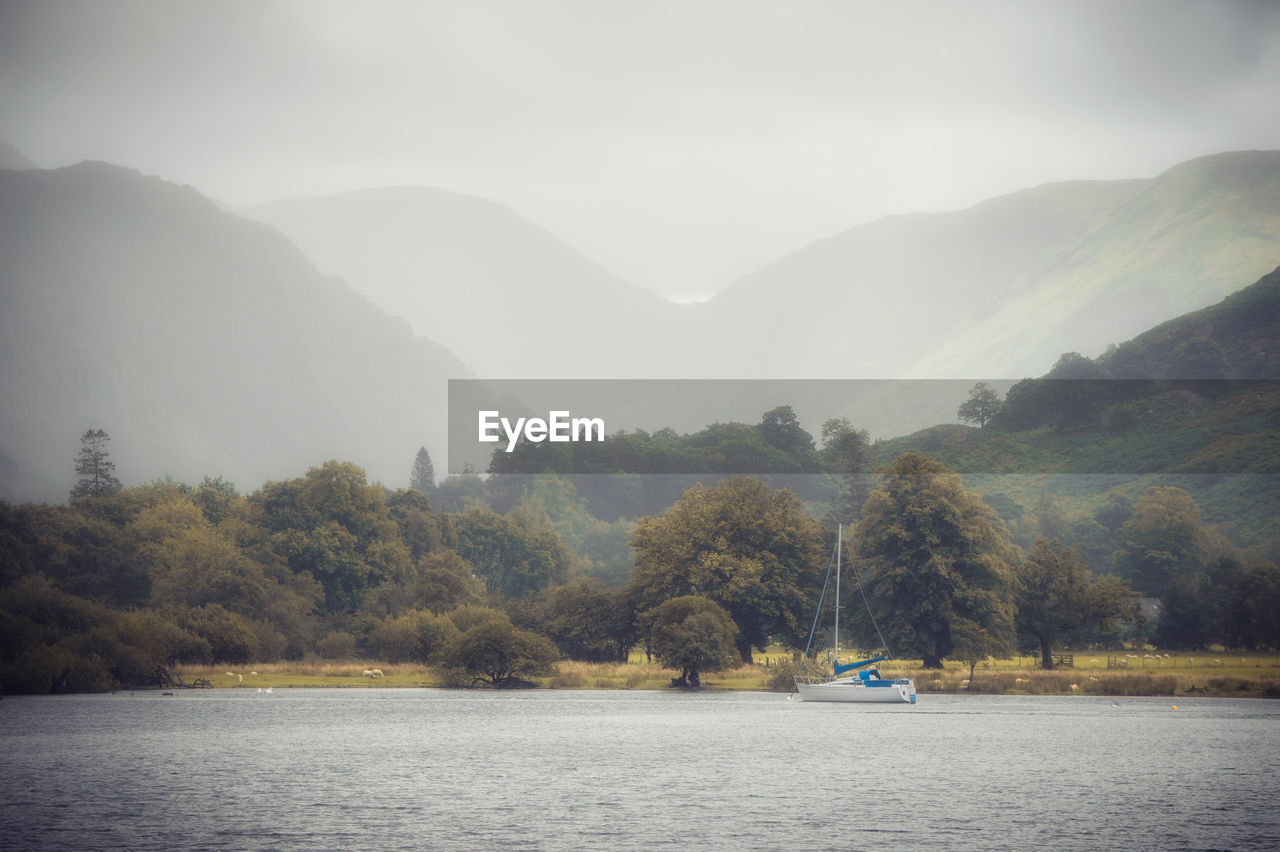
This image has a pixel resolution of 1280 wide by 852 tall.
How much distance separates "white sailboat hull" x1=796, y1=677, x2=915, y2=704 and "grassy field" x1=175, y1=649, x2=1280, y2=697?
32.4ft

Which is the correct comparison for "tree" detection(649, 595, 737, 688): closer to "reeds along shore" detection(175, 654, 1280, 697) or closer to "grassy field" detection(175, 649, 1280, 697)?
"grassy field" detection(175, 649, 1280, 697)

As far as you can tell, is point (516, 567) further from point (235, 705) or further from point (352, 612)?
point (235, 705)

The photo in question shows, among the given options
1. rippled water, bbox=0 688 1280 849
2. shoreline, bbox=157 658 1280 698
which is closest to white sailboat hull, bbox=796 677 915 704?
rippled water, bbox=0 688 1280 849

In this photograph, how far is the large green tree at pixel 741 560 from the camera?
10700 centimetres

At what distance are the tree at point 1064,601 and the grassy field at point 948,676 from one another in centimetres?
368

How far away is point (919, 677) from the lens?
103500 millimetres

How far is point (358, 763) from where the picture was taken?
5381 centimetres

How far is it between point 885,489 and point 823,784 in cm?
6382

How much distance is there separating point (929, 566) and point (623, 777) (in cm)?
5776

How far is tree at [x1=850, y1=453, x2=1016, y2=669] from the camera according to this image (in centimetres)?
10206

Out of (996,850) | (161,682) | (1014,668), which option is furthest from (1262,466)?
(996,850)

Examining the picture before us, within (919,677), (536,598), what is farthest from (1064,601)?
(536,598)

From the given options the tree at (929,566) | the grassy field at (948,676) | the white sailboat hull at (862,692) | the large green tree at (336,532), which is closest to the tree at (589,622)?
the grassy field at (948,676)

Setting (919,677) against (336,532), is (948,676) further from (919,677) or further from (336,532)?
(336,532)
